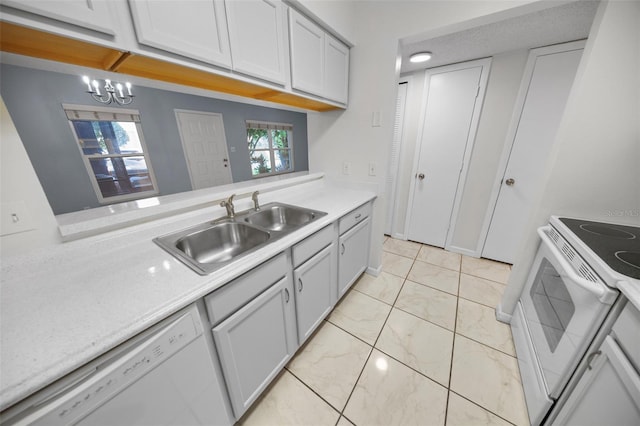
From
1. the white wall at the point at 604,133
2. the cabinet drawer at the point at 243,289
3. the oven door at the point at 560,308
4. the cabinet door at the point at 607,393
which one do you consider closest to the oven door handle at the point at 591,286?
the oven door at the point at 560,308

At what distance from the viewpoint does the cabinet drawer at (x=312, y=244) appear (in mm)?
1127

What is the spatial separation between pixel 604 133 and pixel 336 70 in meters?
1.61

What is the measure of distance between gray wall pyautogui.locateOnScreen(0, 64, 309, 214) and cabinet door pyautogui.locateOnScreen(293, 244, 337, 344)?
3.77 metres

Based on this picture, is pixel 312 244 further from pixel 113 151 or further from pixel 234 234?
pixel 113 151

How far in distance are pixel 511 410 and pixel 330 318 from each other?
3.59 ft

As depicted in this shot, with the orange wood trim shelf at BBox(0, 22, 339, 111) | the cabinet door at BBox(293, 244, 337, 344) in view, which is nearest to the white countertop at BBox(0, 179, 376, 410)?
the cabinet door at BBox(293, 244, 337, 344)

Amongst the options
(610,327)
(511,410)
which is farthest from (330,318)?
(610,327)

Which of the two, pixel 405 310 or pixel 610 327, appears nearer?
pixel 610 327

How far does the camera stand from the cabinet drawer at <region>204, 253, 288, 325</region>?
771 millimetres

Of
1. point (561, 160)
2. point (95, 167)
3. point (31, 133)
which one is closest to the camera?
point (561, 160)

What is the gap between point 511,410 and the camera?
3.59ft

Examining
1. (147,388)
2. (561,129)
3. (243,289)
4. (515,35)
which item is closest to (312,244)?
(243,289)

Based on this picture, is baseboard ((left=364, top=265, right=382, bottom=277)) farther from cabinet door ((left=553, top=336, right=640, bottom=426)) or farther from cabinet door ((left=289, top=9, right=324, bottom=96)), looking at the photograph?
cabinet door ((left=289, top=9, right=324, bottom=96))

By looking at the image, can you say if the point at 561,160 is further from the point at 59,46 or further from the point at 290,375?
the point at 59,46
